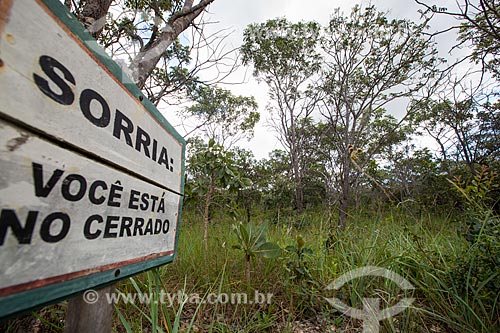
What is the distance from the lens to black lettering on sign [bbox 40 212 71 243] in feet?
1.16

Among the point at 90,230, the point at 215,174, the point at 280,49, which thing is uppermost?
the point at 280,49

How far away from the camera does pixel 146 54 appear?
3.96ft

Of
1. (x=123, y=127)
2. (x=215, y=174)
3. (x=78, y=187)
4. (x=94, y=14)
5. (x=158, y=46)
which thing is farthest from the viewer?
(x=215, y=174)

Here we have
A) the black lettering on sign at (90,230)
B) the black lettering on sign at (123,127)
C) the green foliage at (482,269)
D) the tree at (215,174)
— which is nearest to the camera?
the black lettering on sign at (90,230)

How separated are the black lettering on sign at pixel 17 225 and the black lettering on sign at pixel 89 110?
0.22 metres

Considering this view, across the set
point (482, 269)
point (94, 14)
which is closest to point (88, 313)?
point (94, 14)

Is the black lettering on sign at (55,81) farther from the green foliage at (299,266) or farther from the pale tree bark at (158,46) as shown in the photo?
the green foliage at (299,266)

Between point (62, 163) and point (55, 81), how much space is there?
0.50ft

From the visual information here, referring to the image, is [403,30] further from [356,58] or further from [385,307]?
[385,307]

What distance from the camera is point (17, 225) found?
1.06 feet

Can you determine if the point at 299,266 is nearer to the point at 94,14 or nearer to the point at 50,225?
the point at 50,225

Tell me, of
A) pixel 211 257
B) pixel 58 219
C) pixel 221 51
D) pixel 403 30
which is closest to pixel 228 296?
pixel 211 257

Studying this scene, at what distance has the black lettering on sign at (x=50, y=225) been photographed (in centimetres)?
35

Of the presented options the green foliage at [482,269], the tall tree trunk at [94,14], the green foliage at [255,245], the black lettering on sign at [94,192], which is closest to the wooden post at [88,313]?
the black lettering on sign at [94,192]
